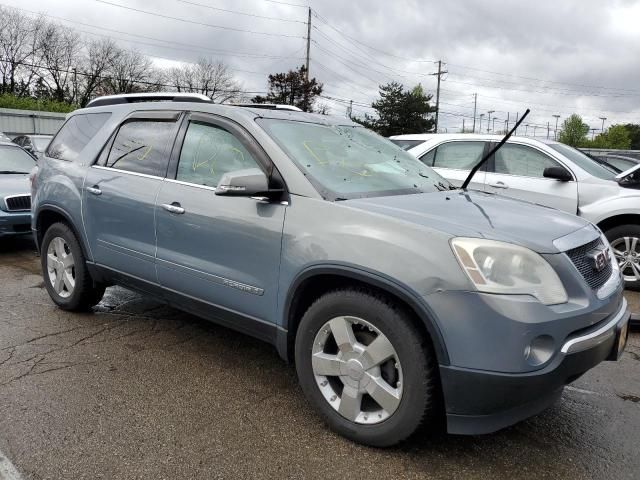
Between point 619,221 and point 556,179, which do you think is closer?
point 619,221

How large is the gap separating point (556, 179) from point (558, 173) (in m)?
0.20

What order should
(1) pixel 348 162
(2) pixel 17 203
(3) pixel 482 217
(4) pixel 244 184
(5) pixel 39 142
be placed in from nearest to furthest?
(3) pixel 482 217
(4) pixel 244 184
(1) pixel 348 162
(2) pixel 17 203
(5) pixel 39 142

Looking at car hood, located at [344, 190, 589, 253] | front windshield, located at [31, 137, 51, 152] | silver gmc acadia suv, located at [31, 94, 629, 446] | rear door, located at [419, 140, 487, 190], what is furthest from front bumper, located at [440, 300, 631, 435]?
front windshield, located at [31, 137, 51, 152]

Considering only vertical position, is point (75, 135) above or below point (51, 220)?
above

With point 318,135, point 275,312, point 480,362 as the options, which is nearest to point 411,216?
point 480,362

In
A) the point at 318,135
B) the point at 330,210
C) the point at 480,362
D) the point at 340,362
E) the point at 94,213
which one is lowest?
the point at 340,362

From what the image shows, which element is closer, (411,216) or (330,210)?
(411,216)

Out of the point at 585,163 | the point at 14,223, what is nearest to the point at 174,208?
the point at 14,223

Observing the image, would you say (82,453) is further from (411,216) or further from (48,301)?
(48,301)

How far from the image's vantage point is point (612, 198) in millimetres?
5859

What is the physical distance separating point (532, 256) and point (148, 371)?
246 centimetres

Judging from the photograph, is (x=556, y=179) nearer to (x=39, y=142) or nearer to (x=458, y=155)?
(x=458, y=155)

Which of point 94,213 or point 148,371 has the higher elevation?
point 94,213

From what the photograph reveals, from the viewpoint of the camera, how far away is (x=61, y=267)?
4.53 metres
